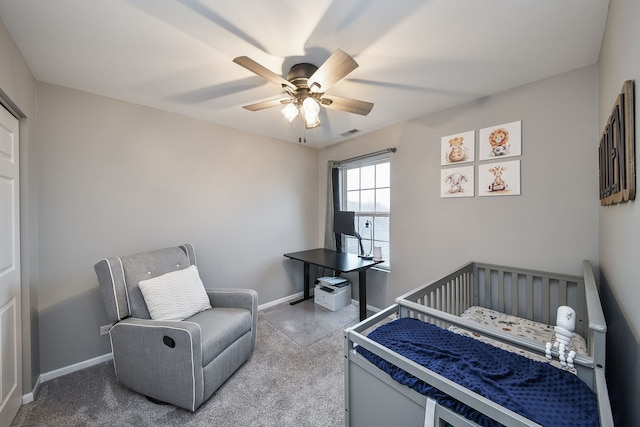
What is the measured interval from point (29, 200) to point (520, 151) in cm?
373

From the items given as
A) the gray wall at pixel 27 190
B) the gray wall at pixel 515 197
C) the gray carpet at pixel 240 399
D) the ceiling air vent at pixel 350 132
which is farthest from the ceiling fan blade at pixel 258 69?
the gray carpet at pixel 240 399

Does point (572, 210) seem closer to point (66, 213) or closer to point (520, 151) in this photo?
point (520, 151)

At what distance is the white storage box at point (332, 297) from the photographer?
3.10 meters

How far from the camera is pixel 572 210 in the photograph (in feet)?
5.80

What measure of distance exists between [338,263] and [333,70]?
196 centimetres

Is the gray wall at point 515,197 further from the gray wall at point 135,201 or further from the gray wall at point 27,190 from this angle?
the gray wall at point 27,190

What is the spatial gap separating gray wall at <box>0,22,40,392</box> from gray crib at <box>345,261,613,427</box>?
86.0 inches

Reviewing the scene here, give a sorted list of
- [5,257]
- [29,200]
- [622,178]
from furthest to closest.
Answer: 1. [29,200]
2. [5,257]
3. [622,178]

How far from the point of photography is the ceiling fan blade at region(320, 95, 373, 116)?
5.54 ft

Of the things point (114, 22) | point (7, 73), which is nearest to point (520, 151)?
point (114, 22)

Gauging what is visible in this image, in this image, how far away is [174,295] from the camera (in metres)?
1.90

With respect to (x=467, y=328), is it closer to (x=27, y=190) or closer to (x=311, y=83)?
(x=311, y=83)

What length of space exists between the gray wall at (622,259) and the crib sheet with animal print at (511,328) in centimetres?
30

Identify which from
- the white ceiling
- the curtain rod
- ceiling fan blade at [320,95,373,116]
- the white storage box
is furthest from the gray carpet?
the white ceiling
